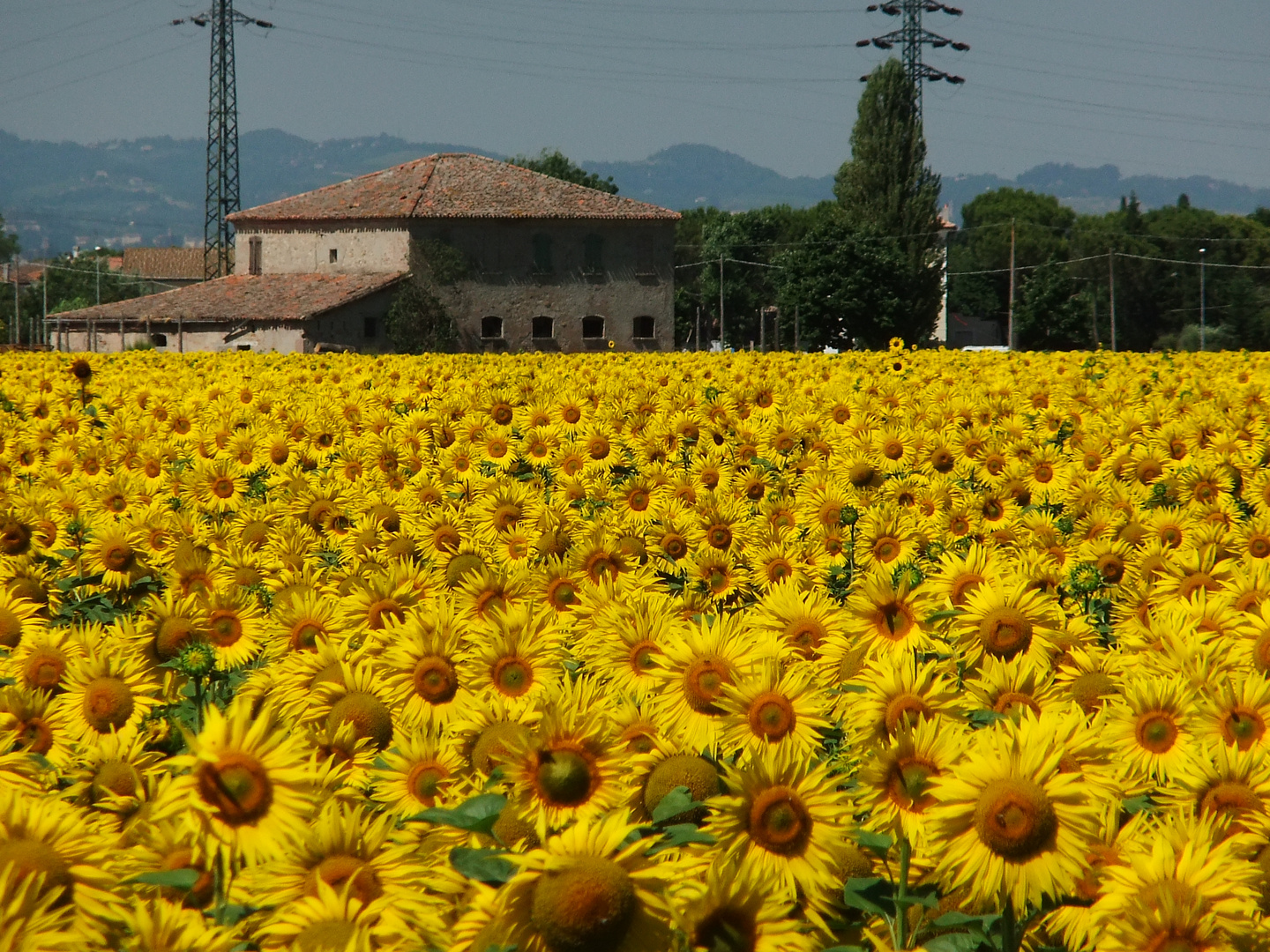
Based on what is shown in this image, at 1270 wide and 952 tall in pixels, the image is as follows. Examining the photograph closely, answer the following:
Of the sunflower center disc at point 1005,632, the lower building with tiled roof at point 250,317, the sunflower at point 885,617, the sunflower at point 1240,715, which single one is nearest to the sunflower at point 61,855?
the sunflower at point 1240,715

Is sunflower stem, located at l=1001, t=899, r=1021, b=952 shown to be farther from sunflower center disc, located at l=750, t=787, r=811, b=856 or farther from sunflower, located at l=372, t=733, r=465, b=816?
sunflower, located at l=372, t=733, r=465, b=816

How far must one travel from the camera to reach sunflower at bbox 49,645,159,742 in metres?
3.12

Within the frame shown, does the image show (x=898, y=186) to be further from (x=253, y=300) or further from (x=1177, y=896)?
(x=1177, y=896)

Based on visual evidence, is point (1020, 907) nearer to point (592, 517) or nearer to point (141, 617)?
point (141, 617)

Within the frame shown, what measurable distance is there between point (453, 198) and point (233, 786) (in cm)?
5748

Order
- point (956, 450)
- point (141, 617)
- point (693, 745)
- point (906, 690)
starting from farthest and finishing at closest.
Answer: point (956, 450), point (141, 617), point (906, 690), point (693, 745)

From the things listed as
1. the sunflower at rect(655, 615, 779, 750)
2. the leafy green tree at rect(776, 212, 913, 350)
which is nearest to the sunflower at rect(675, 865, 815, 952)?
the sunflower at rect(655, 615, 779, 750)

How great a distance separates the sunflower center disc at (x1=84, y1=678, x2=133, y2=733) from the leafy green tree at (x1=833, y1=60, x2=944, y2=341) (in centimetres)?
6789

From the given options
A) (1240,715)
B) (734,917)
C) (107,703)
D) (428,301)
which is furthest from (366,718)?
(428,301)

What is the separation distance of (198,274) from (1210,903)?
170739 millimetres

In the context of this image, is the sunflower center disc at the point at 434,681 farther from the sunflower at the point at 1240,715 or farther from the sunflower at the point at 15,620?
the sunflower at the point at 1240,715

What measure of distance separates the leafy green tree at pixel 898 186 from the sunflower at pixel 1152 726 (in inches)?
2667

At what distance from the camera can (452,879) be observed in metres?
1.91

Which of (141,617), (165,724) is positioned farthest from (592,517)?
(165,724)
